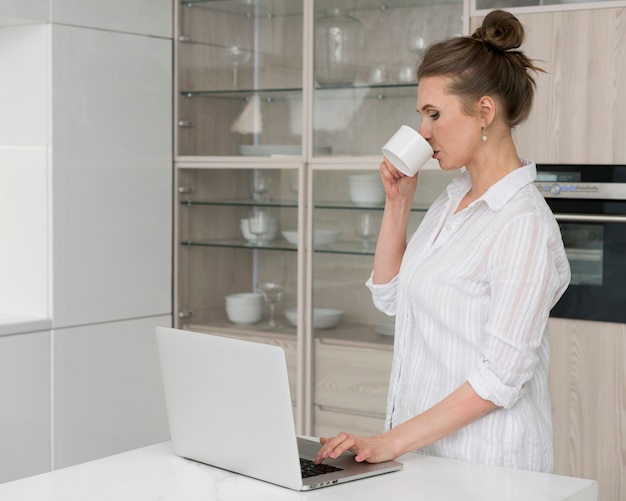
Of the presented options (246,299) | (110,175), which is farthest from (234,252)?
(110,175)

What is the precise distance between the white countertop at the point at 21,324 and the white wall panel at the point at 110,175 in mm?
48

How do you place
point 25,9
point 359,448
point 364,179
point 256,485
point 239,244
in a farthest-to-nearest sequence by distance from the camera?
point 239,244 → point 364,179 → point 25,9 → point 359,448 → point 256,485

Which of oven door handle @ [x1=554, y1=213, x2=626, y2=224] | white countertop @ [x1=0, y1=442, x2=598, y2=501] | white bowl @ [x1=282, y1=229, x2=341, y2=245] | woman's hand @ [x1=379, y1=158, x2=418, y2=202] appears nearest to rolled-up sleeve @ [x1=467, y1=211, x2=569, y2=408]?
white countertop @ [x1=0, y1=442, x2=598, y2=501]

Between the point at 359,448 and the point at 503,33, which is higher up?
the point at 503,33

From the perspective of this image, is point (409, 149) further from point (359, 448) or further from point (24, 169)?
point (24, 169)

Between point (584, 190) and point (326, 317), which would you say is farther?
point (326, 317)

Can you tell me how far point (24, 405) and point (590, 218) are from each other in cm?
189

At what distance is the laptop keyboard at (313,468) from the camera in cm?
162

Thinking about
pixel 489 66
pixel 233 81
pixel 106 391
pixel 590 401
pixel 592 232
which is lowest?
pixel 106 391

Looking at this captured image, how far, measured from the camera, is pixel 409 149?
1954 millimetres

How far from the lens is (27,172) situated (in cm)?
331

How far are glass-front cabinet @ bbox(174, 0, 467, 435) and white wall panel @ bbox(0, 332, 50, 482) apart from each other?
26.1 inches

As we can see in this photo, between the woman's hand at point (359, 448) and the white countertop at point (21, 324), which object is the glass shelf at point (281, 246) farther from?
the woman's hand at point (359, 448)

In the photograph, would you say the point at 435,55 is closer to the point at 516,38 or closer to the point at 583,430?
the point at 516,38
